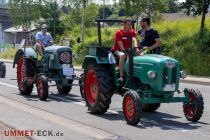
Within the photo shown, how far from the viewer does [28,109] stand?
1156cm

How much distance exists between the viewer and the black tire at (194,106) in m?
9.80

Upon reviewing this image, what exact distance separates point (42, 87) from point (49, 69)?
134 cm

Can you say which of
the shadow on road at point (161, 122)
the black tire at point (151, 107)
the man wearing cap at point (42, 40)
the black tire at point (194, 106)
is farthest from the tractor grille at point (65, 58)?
the black tire at point (194, 106)

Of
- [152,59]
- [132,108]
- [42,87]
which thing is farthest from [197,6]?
Result: [132,108]

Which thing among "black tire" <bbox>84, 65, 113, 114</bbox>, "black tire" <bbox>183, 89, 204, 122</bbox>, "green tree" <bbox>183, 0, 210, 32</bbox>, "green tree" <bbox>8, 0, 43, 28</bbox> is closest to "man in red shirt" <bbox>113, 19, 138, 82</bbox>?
"black tire" <bbox>84, 65, 113, 114</bbox>

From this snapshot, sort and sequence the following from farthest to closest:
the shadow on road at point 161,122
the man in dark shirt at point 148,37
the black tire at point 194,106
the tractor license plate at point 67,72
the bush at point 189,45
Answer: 1. the bush at point 189,45
2. the tractor license plate at point 67,72
3. the man in dark shirt at point 148,37
4. the black tire at point 194,106
5. the shadow on road at point 161,122

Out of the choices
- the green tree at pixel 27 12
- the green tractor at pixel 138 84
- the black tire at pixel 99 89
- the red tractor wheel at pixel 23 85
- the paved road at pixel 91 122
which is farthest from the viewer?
the green tree at pixel 27 12

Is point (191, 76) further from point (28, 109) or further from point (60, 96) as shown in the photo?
point (28, 109)

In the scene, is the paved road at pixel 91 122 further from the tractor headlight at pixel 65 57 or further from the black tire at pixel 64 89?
the black tire at pixel 64 89

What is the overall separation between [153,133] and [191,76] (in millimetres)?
15083

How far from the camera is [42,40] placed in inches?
617

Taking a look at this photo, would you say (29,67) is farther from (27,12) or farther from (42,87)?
(27,12)

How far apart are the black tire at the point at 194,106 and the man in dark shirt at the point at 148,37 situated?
1.34m

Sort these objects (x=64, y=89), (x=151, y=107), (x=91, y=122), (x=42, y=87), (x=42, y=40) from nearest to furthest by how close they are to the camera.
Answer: (x=91, y=122), (x=151, y=107), (x=42, y=87), (x=64, y=89), (x=42, y=40)
